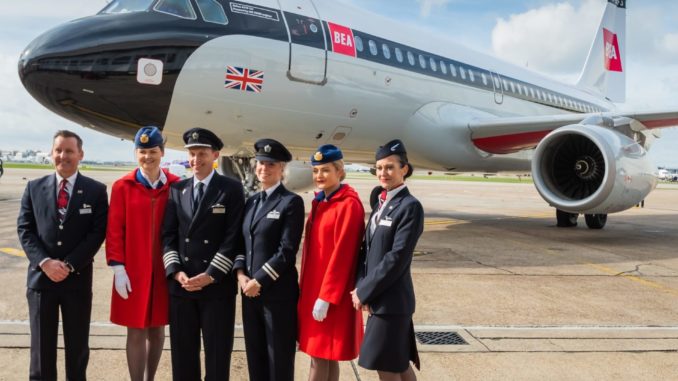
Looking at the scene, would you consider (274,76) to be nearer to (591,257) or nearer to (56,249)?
(56,249)

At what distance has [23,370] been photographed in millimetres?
3002

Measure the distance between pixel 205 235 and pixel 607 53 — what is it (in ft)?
61.9

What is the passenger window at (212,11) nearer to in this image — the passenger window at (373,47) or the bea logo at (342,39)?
the bea logo at (342,39)

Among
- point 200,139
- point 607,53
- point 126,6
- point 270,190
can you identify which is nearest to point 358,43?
point 126,6

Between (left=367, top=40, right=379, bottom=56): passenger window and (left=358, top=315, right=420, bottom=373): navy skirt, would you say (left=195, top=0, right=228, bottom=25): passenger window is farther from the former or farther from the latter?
(left=358, top=315, right=420, bottom=373): navy skirt

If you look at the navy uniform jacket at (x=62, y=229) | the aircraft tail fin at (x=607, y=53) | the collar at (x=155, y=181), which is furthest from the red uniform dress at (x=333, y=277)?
the aircraft tail fin at (x=607, y=53)

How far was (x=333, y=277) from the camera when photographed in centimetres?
260

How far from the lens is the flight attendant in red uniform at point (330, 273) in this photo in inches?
103

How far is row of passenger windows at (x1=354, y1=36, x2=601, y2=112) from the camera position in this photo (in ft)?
26.3

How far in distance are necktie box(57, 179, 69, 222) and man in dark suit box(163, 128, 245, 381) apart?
58 cm

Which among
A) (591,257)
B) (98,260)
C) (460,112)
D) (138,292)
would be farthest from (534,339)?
(460,112)

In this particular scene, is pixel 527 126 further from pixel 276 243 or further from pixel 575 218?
pixel 276 243

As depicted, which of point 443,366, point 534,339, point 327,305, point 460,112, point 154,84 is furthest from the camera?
point 460,112

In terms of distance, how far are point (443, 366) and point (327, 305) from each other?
1084mm
